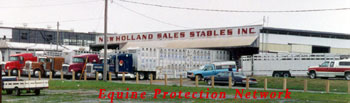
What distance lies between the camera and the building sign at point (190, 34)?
52.1 metres

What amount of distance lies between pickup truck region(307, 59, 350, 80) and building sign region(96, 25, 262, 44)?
12490mm

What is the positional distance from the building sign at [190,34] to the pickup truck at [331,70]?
41.0 feet

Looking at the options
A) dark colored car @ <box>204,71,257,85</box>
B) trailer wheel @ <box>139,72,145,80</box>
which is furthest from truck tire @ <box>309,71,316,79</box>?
trailer wheel @ <box>139,72,145,80</box>

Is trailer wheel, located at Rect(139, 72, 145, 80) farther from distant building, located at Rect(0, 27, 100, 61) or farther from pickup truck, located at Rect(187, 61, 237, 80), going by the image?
distant building, located at Rect(0, 27, 100, 61)

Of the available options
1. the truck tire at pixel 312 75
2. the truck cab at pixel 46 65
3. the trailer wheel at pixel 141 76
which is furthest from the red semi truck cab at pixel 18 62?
the truck tire at pixel 312 75

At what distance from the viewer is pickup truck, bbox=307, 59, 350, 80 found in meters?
36.8

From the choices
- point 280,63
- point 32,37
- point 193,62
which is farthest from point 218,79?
point 32,37

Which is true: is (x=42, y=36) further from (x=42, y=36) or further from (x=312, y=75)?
(x=312, y=75)

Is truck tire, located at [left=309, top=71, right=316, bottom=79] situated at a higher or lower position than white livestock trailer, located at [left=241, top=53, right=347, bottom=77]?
lower

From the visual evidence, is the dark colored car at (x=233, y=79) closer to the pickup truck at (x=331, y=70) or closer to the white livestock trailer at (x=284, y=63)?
the pickup truck at (x=331, y=70)

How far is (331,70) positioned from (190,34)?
2471 centimetres

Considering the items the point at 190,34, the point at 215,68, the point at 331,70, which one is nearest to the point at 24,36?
the point at 190,34

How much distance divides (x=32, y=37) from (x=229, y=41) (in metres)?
59.7

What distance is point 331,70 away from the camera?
123 ft
